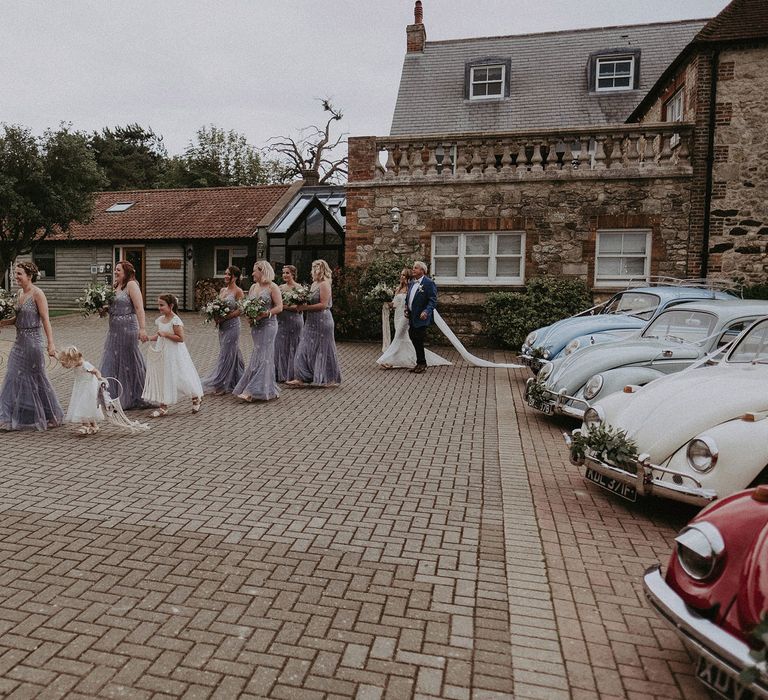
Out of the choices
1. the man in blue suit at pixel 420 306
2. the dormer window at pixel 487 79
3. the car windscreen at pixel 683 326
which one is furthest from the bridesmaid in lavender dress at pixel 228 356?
the dormer window at pixel 487 79

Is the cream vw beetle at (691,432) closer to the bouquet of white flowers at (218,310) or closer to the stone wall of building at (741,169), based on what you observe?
the bouquet of white flowers at (218,310)

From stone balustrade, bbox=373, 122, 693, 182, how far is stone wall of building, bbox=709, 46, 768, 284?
2.86 feet

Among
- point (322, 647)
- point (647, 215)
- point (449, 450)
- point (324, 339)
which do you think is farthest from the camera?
point (647, 215)

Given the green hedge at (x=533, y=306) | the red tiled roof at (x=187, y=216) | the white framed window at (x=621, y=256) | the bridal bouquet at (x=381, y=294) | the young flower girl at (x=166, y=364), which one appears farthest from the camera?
the red tiled roof at (x=187, y=216)

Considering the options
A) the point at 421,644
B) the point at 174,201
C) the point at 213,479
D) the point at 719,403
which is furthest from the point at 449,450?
the point at 174,201

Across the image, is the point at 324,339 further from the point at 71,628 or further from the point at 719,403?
the point at 71,628

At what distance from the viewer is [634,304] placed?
38.7 ft

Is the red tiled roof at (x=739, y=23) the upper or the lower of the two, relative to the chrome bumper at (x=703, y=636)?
upper

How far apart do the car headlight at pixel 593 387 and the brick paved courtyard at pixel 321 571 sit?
0.77m

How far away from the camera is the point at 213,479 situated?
5902 millimetres

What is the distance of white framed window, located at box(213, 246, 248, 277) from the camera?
94.1 feet

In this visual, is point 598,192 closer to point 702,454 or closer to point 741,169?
point 741,169

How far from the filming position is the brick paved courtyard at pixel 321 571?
303cm

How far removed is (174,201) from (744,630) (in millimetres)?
32508
